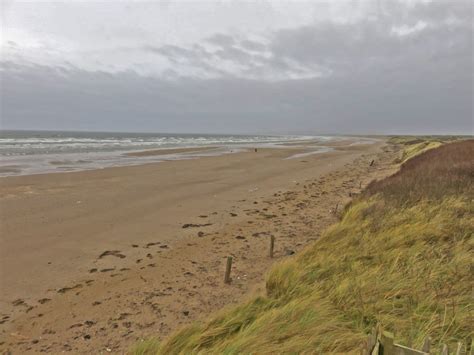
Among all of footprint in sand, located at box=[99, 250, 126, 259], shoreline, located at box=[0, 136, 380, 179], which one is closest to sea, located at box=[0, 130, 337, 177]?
shoreline, located at box=[0, 136, 380, 179]

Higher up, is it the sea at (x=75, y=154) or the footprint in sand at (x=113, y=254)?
the sea at (x=75, y=154)

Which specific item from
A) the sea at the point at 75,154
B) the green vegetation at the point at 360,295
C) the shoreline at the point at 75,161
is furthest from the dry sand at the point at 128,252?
the sea at the point at 75,154

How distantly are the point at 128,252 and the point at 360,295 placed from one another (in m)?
5.12

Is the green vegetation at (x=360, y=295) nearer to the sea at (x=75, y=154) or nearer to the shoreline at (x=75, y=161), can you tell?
the shoreline at (x=75, y=161)

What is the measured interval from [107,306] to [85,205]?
6.83 m

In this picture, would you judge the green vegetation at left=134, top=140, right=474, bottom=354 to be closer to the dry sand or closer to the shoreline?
the dry sand

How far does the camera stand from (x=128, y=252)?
6.52 metres

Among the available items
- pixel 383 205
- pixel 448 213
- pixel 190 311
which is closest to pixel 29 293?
pixel 190 311

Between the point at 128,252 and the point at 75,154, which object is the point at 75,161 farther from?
the point at 128,252

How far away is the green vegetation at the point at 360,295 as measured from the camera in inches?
107

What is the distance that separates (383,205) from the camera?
21.9 feet

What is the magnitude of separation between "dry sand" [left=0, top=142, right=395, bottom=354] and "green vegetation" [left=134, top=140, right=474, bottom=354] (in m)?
1.05

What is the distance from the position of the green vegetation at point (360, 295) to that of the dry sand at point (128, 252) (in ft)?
3.43

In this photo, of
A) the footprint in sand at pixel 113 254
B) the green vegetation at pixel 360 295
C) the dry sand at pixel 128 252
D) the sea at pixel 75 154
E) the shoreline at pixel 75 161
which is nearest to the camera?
the green vegetation at pixel 360 295
